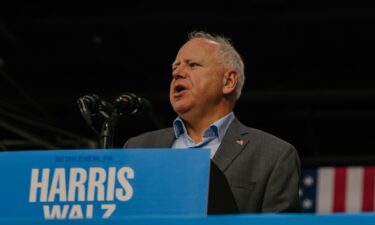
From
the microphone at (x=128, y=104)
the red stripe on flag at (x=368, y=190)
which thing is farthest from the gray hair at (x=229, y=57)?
the red stripe on flag at (x=368, y=190)

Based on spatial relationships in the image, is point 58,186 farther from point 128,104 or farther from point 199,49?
point 199,49

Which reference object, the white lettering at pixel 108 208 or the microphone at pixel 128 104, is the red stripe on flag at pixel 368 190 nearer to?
the microphone at pixel 128 104

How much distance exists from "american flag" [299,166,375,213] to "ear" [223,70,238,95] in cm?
436

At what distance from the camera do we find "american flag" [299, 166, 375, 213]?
7277 mm

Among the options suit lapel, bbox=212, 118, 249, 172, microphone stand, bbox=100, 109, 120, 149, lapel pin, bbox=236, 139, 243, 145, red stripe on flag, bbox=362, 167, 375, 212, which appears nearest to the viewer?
microphone stand, bbox=100, 109, 120, 149

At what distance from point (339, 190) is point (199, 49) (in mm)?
4796

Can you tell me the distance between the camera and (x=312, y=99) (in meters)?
7.80

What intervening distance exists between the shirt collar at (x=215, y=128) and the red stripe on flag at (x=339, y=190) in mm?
4660

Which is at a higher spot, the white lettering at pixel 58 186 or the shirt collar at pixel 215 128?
the shirt collar at pixel 215 128

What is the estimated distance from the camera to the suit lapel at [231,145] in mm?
2572

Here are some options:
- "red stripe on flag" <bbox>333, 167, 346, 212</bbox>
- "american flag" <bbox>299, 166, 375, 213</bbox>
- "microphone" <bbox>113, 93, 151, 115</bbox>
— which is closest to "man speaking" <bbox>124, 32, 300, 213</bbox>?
"microphone" <bbox>113, 93, 151, 115</bbox>

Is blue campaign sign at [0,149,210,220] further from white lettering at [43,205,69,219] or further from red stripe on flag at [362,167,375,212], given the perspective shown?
red stripe on flag at [362,167,375,212]

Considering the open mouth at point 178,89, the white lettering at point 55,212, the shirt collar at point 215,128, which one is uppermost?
the open mouth at point 178,89

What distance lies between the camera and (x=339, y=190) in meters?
7.45
